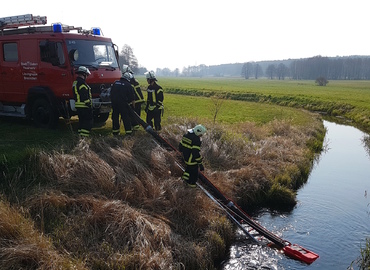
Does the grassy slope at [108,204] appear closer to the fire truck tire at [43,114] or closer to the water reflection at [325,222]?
the fire truck tire at [43,114]

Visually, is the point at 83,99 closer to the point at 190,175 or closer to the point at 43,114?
the point at 43,114

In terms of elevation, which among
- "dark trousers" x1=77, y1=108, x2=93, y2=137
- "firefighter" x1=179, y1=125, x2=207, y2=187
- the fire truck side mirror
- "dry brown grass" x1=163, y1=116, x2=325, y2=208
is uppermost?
the fire truck side mirror

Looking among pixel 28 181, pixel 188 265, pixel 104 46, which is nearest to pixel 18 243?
pixel 28 181

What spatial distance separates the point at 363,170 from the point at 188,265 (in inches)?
376

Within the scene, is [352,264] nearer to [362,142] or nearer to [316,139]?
[316,139]

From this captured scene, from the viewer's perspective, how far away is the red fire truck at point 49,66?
9328 mm

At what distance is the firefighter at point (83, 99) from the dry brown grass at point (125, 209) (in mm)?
619

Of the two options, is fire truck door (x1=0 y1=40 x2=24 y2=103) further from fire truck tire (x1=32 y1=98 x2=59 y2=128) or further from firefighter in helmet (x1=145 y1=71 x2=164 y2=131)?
firefighter in helmet (x1=145 y1=71 x2=164 y2=131)

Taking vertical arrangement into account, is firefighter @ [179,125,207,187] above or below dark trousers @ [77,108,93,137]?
below

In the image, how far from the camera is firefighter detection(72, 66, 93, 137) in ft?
27.2

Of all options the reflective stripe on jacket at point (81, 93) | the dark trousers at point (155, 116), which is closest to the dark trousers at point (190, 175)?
the reflective stripe on jacket at point (81, 93)

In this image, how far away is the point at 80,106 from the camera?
8.48 metres

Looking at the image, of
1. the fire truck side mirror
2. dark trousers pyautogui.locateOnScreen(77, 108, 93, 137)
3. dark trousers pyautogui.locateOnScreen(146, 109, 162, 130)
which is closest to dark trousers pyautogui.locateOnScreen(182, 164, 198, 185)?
dark trousers pyautogui.locateOnScreen(77, 108, 93, 137)

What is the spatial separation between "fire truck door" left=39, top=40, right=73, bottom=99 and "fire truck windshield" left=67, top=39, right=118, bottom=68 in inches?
11.2
